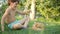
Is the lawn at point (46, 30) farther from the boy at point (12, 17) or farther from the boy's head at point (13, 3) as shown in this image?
the boy's head at point (13, 3)

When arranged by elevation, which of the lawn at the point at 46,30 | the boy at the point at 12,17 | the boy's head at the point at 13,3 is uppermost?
the boy's head at the point at 13,3

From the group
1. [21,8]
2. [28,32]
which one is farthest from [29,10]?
[28,32]

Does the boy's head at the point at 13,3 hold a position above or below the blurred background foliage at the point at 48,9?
above

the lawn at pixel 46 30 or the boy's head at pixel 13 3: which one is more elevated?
the boy's head at pixel 13 3

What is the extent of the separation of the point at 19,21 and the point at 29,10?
0.58 feet

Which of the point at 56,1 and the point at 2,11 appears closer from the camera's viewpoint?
the point at 2,11

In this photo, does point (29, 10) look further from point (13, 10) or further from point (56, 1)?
point (56, 1)

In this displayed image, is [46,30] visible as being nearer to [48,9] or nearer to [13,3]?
[48,9]

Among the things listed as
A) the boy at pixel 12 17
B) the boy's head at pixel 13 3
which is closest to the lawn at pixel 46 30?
the boy at pixel 12 17

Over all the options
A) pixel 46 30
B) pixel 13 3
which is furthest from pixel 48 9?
pixel 13 3

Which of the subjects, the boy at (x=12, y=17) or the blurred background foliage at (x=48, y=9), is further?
the blurred background foliage at (x=48, y=9)

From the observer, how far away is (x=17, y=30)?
2498 millimetres

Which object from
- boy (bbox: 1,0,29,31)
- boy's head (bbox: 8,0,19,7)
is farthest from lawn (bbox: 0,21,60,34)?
boy's head (bbox: 8,0,19,7)

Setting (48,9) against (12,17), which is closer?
(12,17)
